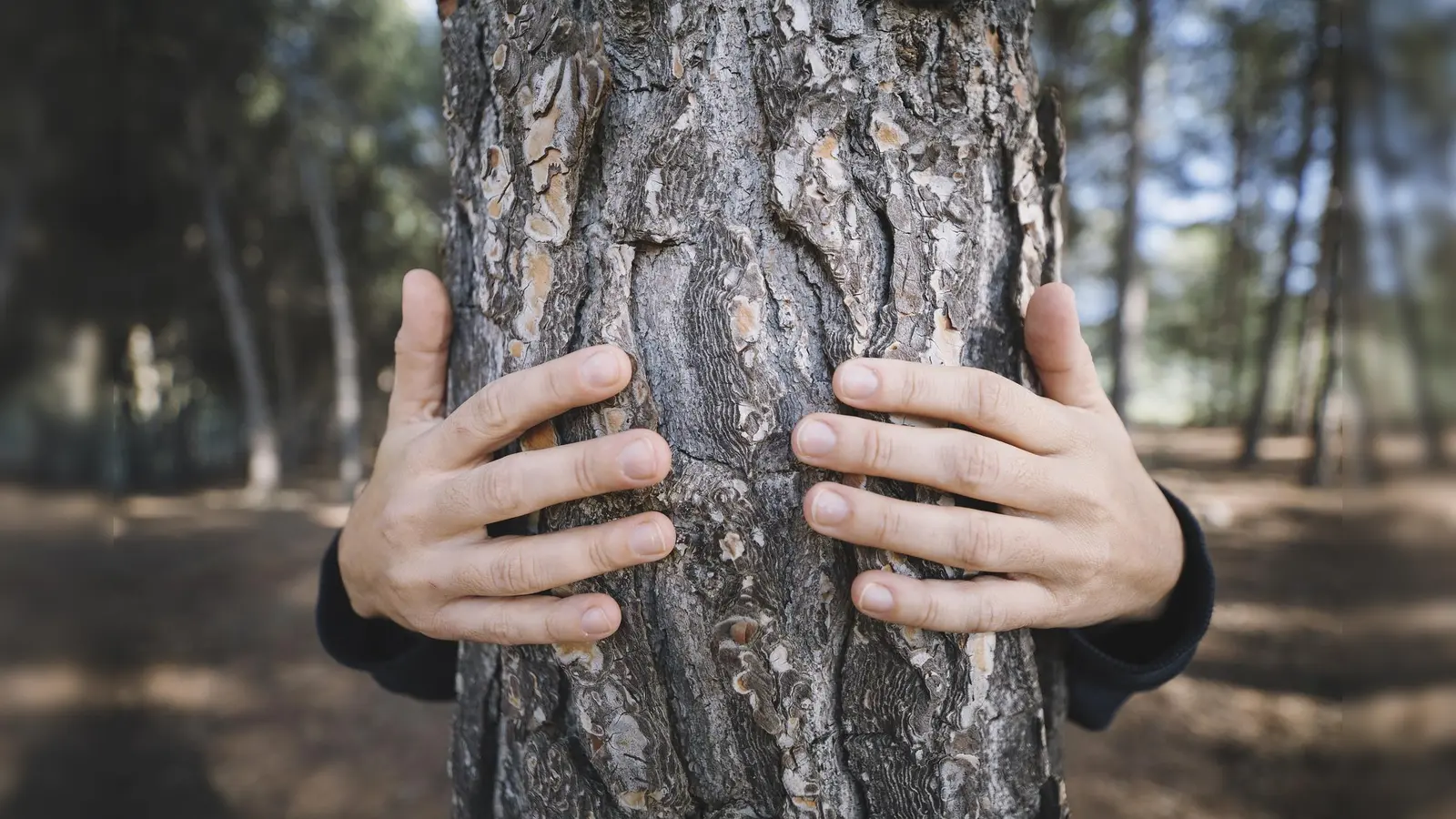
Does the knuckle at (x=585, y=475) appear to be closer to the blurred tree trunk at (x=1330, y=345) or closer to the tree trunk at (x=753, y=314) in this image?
the tree trunk at (x=753, y=314)

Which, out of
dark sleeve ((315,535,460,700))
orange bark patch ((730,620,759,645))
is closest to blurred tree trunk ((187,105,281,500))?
dark sleeve ((315,535,460,700))

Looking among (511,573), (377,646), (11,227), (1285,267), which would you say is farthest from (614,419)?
(1285,267)

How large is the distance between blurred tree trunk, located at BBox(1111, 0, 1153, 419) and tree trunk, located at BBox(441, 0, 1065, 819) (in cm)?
371

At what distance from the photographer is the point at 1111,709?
87 centimetres

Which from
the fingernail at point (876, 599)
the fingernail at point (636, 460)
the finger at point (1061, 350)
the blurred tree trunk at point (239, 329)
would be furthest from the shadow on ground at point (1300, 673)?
the blurred tree trunk at point (239, 329)

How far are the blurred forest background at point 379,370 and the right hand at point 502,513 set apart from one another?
1.49 feet

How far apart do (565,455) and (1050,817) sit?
2.08 ft

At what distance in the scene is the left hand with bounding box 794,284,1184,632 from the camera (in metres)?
0.52

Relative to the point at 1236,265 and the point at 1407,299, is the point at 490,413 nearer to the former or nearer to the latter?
the point at 1407,299

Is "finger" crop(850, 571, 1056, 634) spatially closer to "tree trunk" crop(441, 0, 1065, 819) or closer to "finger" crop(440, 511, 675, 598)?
"tree trunk" crop(441, 0, 1065, 819)

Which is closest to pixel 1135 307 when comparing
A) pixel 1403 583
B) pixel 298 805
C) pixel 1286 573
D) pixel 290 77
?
pixel 1286 573

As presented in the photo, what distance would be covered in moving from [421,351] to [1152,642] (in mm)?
974

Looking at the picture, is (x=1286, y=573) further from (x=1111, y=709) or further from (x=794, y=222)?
(x=794, y=222)

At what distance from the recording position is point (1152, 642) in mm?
792
